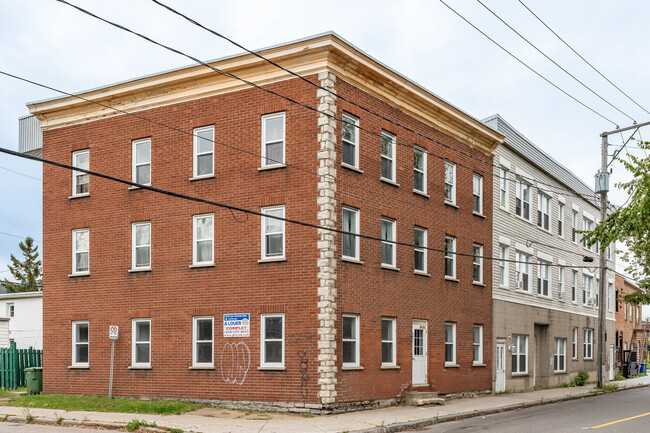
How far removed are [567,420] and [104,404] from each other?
12705 mm

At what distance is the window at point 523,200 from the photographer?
3478cm

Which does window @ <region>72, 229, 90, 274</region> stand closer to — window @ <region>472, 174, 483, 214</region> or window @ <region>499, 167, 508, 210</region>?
window @ <region>472, 174, 483, 214</region>

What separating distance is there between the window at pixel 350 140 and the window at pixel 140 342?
26.9 ft

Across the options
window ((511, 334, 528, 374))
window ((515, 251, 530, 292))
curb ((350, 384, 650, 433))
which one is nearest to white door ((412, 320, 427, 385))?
curb ((350, 384, 650, 433))

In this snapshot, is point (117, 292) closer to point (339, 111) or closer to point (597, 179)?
point (339, 111)

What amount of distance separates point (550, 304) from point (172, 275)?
21146 millimetres

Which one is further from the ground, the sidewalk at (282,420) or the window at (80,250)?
the window at (80,250)

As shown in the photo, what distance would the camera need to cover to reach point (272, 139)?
74.9 ft

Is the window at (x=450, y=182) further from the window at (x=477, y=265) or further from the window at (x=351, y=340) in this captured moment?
the window at (x=351, y=340)

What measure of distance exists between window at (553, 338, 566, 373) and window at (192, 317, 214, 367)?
21.0 metres

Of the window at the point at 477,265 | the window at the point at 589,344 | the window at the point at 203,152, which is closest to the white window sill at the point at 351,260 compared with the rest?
the window at the point at 203,152

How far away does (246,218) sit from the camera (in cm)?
2291

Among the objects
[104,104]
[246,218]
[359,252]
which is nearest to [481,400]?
[359,252]

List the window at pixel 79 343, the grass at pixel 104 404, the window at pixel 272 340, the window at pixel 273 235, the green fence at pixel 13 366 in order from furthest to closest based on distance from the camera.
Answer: the green fence at pixel 13 366 < the window at pixel 79 343 < the window at pixel 273 235 < the window at pixel 272 340 < the grass at pixel 104 404
